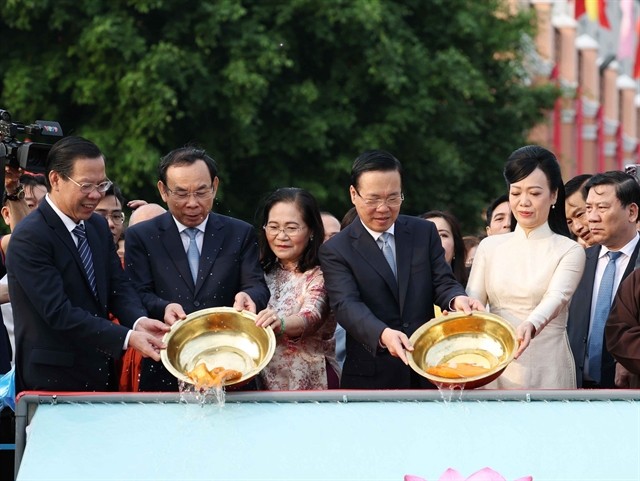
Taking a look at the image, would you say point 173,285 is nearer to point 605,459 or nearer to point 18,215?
point 18,215

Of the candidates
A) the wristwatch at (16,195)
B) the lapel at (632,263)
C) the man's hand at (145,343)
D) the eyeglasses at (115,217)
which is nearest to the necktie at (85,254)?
the man's hand at (145,343)

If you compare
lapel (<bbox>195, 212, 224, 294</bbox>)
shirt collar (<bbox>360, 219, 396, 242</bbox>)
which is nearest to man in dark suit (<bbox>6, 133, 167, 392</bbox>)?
lapel (<bbox>195, 212, 224, 294</bbox>)

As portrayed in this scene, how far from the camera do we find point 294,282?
7238 mm

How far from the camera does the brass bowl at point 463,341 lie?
6422mm

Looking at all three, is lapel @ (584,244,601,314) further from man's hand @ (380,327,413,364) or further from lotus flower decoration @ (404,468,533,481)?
lotus flower decoration @ (404,468,533,481)

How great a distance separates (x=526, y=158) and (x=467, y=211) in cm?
1457

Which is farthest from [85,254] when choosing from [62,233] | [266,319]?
[266,319]

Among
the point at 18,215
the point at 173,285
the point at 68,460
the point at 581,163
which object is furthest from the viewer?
the point at 581,163

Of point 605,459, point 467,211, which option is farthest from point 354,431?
point 467,211

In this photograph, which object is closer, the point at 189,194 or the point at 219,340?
the point at 219,340

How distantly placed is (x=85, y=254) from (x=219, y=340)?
72cm

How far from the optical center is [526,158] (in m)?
7.01

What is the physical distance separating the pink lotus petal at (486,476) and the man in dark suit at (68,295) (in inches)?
56.7

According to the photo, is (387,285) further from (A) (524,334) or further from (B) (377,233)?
(A) (524,334)
